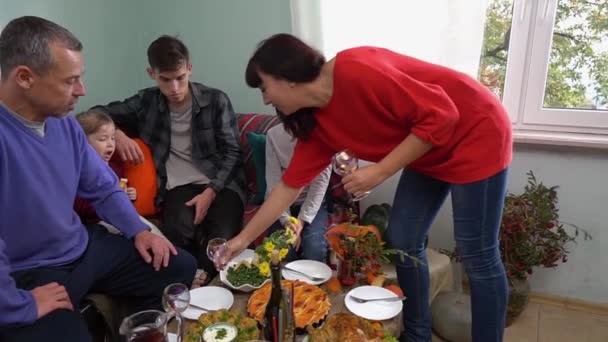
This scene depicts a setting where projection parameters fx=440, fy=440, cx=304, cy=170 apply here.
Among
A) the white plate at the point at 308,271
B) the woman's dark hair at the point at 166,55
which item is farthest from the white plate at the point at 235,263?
the woman's dark hair at the point at 166,55

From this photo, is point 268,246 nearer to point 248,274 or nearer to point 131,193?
point 248,274

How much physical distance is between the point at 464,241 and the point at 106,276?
1201 millimetres

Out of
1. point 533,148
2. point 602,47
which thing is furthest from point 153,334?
point 602,47

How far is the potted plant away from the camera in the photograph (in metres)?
1.91

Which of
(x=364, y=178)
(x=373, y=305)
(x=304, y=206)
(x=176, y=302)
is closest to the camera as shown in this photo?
(x=176, y=302)

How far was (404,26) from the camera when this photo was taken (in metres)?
2.09

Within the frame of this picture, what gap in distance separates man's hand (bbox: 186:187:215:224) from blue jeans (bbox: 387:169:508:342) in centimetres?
94

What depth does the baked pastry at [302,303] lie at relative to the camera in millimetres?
1230

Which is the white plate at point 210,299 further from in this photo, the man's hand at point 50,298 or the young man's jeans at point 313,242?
the young man's jeans at point 313,242

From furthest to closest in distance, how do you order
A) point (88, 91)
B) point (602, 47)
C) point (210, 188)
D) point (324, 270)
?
point (88, 91), point (210, 188), point (602, 47), point (324, 270)

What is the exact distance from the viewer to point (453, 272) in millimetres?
2221

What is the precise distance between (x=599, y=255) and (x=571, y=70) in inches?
35.0

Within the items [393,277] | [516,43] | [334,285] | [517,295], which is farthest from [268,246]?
[516,43]

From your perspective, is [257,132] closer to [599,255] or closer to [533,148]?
[533,148]
